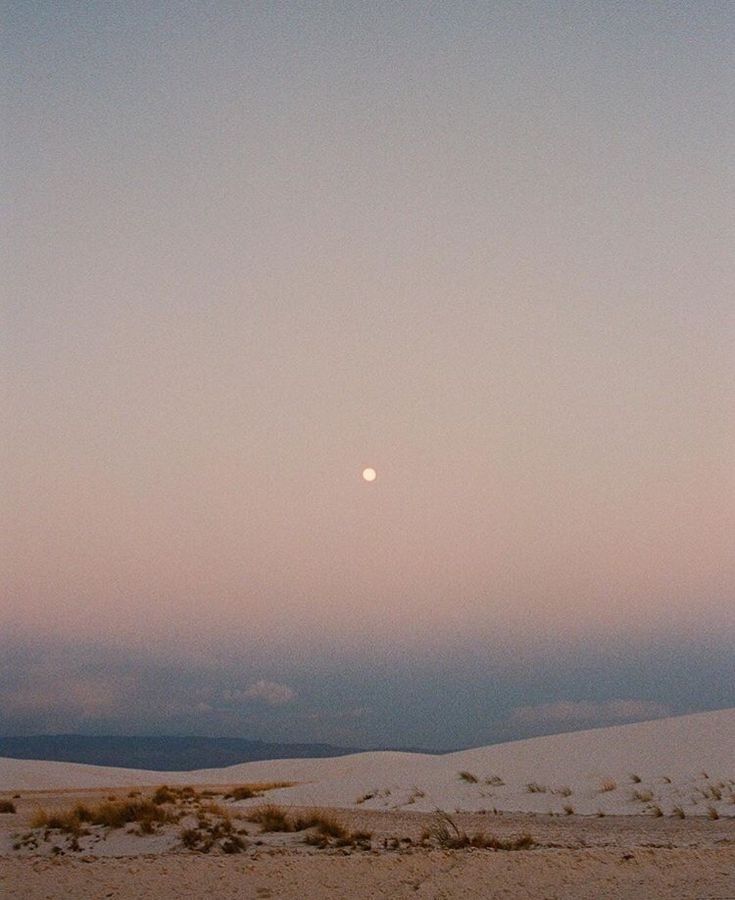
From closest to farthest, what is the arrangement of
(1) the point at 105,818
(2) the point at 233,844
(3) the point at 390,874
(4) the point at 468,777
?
1. (3) the point at 390,874
2. (2) the point at 233,844
3. (1) the point at 105,818
4. (4) the point at 468,777

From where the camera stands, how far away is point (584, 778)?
2819 centimetres

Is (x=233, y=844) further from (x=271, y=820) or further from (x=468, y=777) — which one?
(x=468, y=777)

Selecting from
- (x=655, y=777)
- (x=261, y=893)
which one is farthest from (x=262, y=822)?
(x=655, y=777)

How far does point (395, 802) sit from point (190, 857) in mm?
14561

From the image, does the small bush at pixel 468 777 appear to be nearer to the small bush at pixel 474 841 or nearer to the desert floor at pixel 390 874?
the small bush at pixel 474 841

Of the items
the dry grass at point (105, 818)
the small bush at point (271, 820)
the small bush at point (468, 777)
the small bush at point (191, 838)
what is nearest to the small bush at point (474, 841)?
the small bush at point (271, 820)

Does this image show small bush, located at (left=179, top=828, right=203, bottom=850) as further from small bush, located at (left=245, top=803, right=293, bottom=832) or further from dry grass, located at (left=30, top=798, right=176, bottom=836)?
small bush, located at (left=245, top=803, right=293, bottom=832)

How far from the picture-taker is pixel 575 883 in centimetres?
1097

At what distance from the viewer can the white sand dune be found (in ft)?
78.1

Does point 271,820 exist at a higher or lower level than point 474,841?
higher

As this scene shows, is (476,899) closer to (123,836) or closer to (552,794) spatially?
(123,836)

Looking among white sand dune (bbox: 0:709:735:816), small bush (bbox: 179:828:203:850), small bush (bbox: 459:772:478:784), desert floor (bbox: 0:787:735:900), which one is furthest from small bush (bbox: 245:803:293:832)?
small bush (bbox: 459:772:478:784)

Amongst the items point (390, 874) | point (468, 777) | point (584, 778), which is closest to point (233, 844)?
point (390, 874)

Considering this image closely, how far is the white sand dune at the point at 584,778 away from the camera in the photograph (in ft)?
78.1
